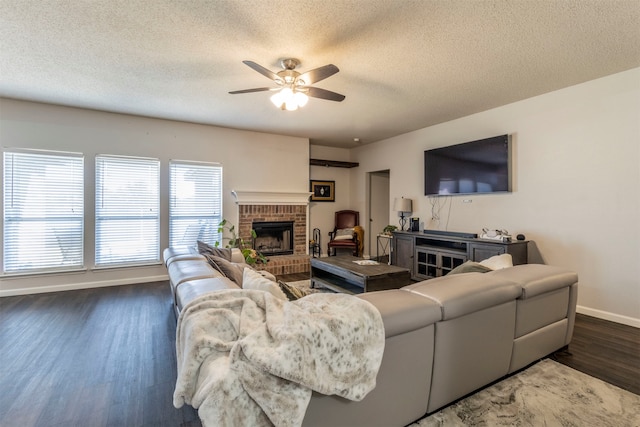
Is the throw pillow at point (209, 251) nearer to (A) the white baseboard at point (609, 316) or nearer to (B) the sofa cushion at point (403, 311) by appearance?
(B) the sofa cushion at point (403, 311)

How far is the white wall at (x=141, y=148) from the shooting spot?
4070 millimetres

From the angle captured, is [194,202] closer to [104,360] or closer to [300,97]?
[104,360]

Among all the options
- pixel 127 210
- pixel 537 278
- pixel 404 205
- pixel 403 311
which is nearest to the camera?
pixel 403 311

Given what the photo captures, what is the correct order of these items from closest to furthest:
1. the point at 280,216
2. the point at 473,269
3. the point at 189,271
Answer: the point at 189,271 < the point at 473,269 < the point at 280,216

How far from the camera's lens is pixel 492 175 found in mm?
4156

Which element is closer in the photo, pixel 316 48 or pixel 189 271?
pixel 189 271

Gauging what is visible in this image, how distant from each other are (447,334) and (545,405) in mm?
858

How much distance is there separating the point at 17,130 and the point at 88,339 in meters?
3.26

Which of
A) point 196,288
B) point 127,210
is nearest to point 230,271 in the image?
point 196,288

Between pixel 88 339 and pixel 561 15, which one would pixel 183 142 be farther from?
pixel 561 15

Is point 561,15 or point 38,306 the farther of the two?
point 38,306

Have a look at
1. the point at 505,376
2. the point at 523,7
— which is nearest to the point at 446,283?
the point at 505,376

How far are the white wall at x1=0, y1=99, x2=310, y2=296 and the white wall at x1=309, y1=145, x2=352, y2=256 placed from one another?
2.68ft

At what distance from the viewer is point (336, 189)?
7219 millimetres
